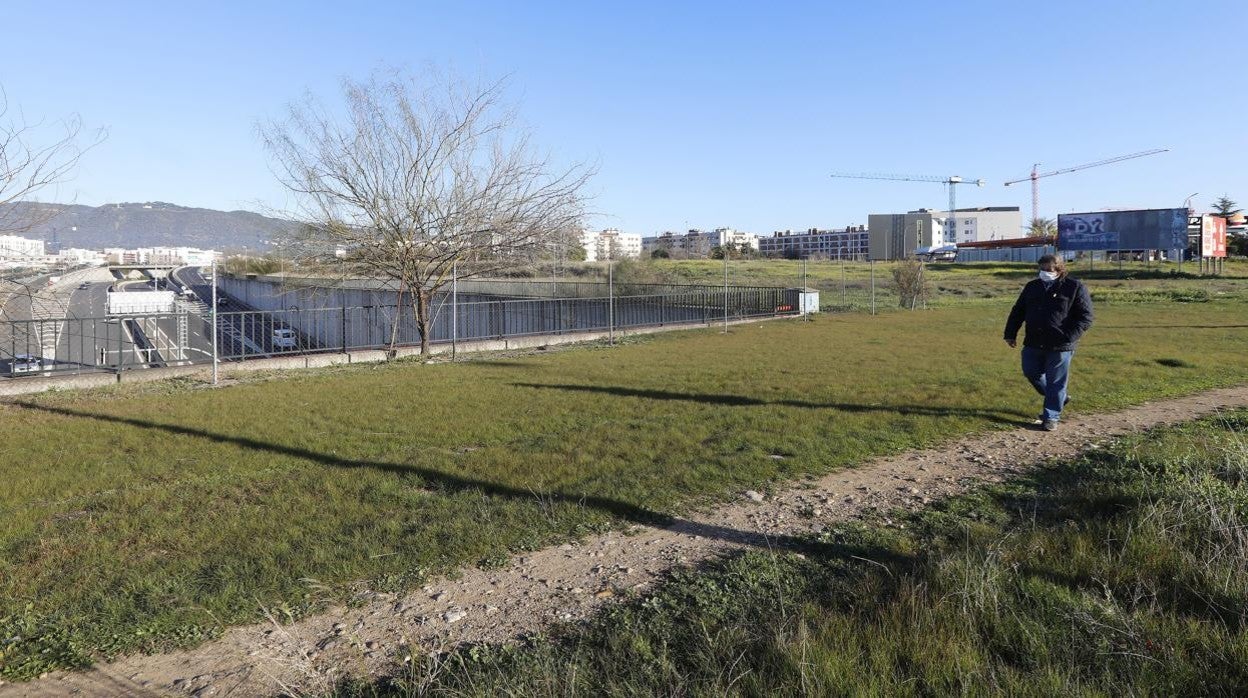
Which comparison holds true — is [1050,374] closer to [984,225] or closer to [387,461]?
[387,461]

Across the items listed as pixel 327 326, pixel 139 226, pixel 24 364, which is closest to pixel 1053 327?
pixel 24 364

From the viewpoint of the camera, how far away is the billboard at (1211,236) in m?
56.2

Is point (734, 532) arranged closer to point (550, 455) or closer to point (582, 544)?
point (582, 544)

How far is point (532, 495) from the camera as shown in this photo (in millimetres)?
5570

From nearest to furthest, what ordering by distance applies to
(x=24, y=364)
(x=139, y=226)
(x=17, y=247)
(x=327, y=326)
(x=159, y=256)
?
(x=17, y=247) → (x=24, y=364) → (x=159, y=256) → (x=139, y=226) → (x=327, y=326)

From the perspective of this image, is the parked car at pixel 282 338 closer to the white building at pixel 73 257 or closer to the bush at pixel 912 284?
the white building at pixel 73 257

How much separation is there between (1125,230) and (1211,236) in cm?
544

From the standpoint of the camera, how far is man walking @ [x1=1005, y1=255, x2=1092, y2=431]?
7664 millimetres

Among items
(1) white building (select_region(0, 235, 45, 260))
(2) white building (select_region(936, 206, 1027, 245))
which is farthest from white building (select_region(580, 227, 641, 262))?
(2) white building (select_region(936, 206, 1027, 245))

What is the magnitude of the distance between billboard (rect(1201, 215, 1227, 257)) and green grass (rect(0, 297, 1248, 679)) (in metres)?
52.6

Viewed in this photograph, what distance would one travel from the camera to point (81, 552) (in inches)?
177

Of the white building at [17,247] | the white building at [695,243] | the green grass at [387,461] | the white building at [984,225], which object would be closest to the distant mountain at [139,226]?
the white building at [17,247]

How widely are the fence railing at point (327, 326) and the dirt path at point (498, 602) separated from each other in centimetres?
1092

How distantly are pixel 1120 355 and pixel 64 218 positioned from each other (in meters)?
17.0
